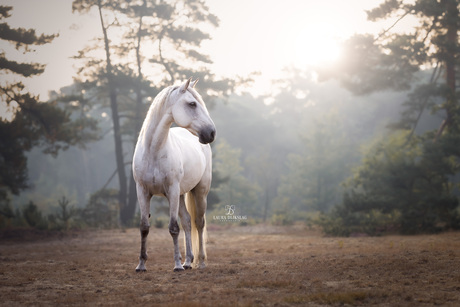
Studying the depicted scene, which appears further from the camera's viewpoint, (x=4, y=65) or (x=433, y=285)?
(x=4, y=65)

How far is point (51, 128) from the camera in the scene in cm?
1725

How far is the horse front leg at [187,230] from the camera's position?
22.8 ft

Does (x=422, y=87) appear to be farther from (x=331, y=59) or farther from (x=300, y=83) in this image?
(x=300, y=83)

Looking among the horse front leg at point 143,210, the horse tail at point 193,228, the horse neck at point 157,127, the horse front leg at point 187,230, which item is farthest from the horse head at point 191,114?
the horse tail at point 193,228

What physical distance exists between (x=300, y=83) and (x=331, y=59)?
44431 millimetres

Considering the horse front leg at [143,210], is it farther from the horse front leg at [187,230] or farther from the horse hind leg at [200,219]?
the horse hind leg at [200,219]

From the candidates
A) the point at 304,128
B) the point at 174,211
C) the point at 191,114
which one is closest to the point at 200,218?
the point at 174,211

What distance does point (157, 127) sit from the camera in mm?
6523

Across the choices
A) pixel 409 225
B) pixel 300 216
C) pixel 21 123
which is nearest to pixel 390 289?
pixel 409 225

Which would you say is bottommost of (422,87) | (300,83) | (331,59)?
(422,87)

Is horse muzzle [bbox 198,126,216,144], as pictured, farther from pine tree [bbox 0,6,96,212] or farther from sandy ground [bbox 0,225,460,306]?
pine tree [bbox 0,6,96,212]

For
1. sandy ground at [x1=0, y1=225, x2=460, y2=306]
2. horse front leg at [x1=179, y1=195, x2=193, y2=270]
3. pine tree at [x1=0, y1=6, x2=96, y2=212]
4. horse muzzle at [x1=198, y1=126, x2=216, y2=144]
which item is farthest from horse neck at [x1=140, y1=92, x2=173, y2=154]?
pine tree at [x1=0, y1=6, x2=96, y2=212]

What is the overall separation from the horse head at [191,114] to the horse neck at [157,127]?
0.16 metres

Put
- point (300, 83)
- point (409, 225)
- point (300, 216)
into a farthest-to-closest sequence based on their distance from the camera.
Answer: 1. point (300, 83)
2. point (300, 216)
3. point (409, 225)
